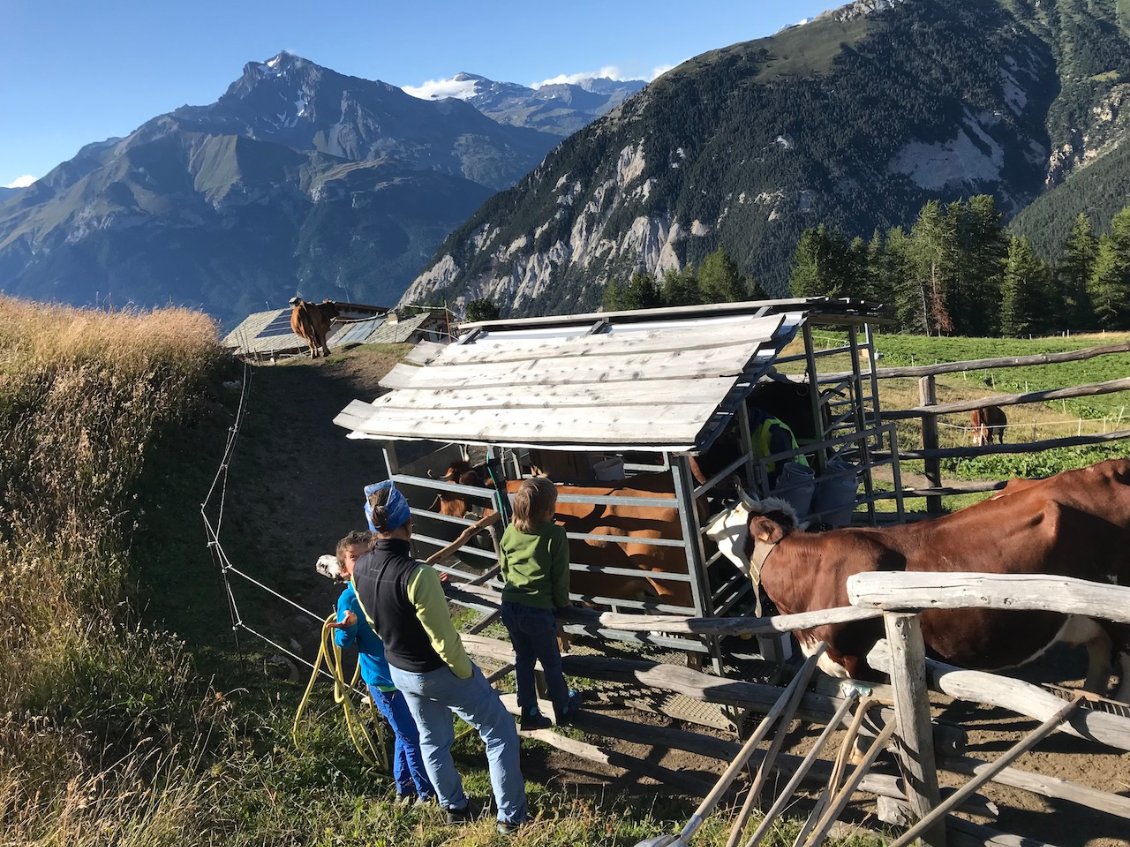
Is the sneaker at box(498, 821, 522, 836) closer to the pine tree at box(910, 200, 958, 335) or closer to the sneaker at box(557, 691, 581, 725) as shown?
the sneaker at box(557, 691, 581, 725)

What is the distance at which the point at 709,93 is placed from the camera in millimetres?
198250

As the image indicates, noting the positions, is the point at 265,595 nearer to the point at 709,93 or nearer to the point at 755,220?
the point at 755,220

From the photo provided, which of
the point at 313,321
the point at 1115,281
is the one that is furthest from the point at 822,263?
the point at 313,321

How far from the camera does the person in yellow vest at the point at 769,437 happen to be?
6.63 m

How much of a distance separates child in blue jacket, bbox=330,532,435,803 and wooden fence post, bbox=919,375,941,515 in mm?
7405

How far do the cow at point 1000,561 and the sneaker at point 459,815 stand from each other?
2.60 metres

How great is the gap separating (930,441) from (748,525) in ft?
17.0

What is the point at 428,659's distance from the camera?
4266 millimetres

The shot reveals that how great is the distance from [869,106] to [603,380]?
227 metres

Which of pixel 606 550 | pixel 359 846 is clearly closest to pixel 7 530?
pixel 359 846

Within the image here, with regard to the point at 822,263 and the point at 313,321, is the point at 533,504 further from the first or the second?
the point at 822,263

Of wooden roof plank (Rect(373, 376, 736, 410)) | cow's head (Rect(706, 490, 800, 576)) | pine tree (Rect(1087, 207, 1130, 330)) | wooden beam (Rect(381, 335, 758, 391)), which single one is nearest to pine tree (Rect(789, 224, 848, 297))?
pine tree (Rect(1087, 207, 1130, 330))

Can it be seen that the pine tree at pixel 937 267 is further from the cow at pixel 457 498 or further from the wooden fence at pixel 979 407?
the cow at pixel 457 498

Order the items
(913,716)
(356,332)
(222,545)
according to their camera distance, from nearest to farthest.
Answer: (913,716), (222,545), (356,332)
